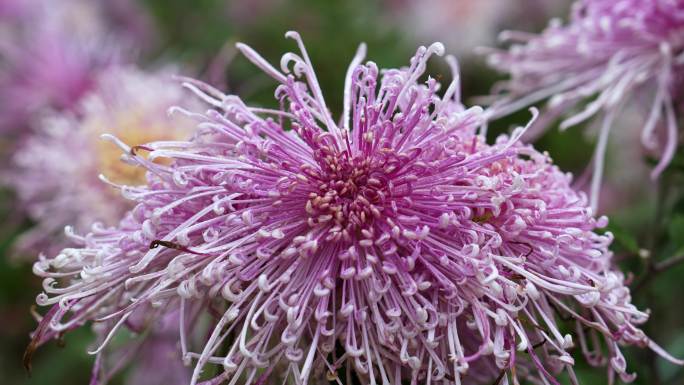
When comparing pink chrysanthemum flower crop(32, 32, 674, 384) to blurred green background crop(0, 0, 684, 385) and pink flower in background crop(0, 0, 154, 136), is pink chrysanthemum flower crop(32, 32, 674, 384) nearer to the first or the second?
blurred green background crop(0, 0, 684, 385)

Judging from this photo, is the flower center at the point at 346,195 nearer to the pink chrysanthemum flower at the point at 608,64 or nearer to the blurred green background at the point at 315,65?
the pink chrysanthemum flower at the point at 608,64

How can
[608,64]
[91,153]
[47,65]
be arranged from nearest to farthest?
[608,64], [91,153], [47,65]

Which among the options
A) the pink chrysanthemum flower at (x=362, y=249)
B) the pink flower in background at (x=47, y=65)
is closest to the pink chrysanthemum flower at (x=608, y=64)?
the pink chrysanthemum flower at (x=362, y=249)

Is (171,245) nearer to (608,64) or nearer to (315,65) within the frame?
(608,64)

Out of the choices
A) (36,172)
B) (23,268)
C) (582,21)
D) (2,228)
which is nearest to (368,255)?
(582,21)

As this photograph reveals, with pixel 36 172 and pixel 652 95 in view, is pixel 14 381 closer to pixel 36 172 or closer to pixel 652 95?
pixel 36 172

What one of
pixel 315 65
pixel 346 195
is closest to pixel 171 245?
pixel 346 195

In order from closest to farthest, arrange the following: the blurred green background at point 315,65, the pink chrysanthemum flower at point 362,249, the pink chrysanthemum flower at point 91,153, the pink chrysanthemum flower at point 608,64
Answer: the pink chrysanthemum flower at point 362,249, the pink chrysanthemum flower at point 608,64, the pink chrysanthemum flower at point 91,153, the blurred green background at point 315,65
